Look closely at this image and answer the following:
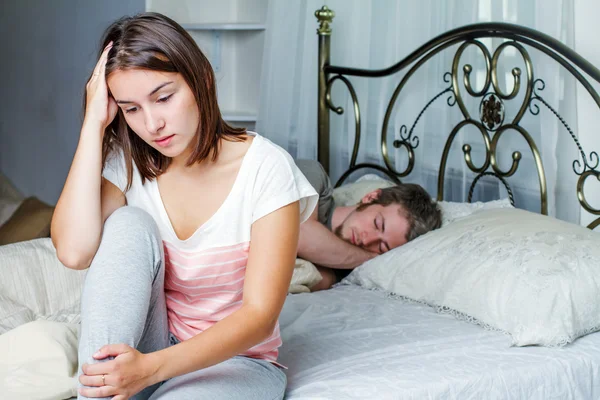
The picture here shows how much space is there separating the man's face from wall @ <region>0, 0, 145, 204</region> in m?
2.31

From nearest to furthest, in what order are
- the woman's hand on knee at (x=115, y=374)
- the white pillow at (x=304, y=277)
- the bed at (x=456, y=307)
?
the woman's hand on knee at (x=115, y=374)
the bed at (x=456, y=307)
the white pillow at (x=304, y=277)

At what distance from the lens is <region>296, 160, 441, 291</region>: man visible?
2.12m

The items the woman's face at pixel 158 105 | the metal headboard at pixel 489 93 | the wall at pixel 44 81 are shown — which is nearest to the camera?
the woman's face at pixel 158 105

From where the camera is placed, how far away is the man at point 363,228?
2.12 metres

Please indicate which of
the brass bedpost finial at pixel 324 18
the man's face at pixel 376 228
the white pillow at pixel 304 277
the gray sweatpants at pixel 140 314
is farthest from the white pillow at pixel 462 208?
the gray sweatpants at pixel 140 314

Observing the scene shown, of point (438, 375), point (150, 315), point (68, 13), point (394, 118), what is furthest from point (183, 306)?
point (68, 13)

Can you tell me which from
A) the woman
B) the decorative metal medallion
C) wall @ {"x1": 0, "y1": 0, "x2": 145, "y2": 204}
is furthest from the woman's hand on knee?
wall @ {"x1": 0, "y1": 0, "x2": 145, "y2": 204}

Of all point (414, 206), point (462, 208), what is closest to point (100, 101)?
point (414, 206)

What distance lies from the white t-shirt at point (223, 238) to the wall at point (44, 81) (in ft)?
9.62

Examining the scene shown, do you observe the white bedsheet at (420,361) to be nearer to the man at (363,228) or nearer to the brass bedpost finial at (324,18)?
the man at (363,228)

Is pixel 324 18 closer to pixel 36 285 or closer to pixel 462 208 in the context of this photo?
pixel 462 208

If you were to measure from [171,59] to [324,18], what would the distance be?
5.40ft

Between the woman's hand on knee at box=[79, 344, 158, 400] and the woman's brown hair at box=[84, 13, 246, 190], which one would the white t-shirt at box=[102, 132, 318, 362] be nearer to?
the woman's brown hair at box=[84, 13, 246, 190]

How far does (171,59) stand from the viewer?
121cm
